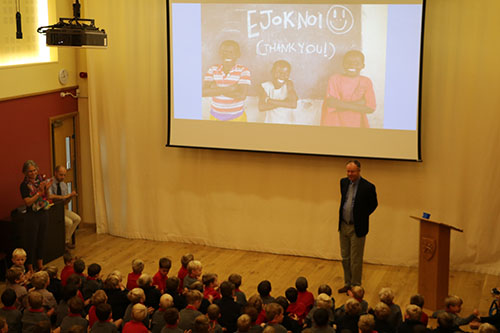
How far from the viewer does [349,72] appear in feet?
24.8

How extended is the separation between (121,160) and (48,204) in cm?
163

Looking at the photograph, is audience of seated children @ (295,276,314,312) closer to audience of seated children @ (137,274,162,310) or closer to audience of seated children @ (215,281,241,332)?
audience of seated children @ (215,281,241,332)

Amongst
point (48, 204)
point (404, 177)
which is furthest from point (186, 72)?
point (404, 177)

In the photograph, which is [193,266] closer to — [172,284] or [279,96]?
[172,284]

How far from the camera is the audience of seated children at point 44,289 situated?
5.13m

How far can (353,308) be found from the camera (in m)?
4.64

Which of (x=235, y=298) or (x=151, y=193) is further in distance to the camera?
(x=151, y=193)

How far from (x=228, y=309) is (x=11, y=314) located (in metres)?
1.63

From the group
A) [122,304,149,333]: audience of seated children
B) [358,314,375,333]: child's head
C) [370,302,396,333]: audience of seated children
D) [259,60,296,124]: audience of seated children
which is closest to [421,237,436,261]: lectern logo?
[370,302,396,333]: audience of seated children

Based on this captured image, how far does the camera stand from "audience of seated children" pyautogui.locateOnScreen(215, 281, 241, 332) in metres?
4.87

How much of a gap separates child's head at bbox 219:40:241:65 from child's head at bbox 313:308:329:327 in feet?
14.2

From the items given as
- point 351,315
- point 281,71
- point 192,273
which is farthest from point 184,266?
point 281,71

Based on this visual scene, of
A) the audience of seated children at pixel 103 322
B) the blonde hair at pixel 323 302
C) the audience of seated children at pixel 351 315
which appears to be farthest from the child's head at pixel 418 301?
the audience of seated children at pixel 103 322

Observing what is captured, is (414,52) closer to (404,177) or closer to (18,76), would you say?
(404,177)
